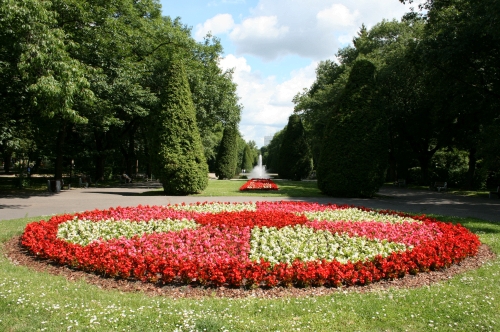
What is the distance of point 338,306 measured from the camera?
396 centimetres

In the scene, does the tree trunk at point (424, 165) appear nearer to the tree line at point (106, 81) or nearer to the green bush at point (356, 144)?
the green bush at point (356, 144)

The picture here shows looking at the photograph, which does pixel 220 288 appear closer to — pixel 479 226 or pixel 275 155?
pixel 479 226

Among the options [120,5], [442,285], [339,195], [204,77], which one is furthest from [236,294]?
[204,77]

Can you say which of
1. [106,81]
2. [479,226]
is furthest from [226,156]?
[479,226]

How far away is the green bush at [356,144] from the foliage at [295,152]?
17.9 m

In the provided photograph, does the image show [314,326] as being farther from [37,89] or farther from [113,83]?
[113,83]

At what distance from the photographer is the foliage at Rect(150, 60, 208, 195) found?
1727 cm

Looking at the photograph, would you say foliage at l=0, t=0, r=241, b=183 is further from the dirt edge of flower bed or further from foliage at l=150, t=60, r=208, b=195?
the dirt edge of flower bed

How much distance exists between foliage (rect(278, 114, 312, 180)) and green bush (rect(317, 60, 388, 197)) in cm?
1788

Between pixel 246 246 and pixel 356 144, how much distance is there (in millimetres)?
11888

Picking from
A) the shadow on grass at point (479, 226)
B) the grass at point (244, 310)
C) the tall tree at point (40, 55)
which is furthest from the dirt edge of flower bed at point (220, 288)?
the tall tree at point (40, 55)

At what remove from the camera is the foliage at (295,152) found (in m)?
35.5

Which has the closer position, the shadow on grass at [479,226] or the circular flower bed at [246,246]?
the circular flower bed at [246,246]

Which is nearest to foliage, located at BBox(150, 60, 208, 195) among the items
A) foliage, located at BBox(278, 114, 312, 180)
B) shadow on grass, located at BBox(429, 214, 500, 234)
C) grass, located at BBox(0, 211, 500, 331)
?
shadow on grass, located at BBox(429, 214, 500, 234)
